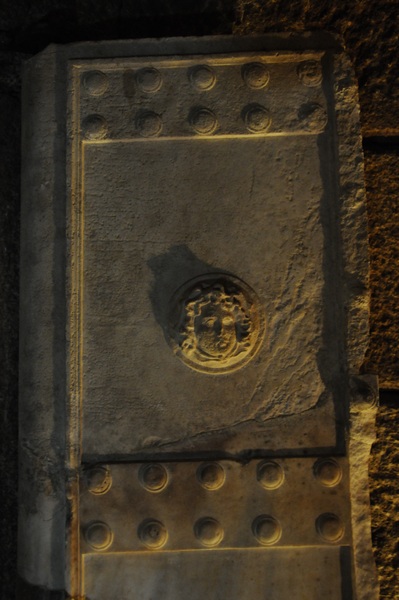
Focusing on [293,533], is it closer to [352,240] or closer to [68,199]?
[352,240]

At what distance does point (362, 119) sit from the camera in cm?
204

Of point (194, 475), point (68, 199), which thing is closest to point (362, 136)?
point (68, 199)

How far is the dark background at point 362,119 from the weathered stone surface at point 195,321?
0.15 metres

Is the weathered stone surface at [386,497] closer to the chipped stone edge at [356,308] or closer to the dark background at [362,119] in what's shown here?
the dark background at [362,119]

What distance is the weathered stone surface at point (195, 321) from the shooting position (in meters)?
1.79

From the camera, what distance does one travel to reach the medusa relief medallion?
1794mm

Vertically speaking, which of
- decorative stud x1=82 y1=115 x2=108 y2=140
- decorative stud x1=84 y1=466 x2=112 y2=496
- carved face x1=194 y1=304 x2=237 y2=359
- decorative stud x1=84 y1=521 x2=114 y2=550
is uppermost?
decorative stud x1=82 y1=115 x2=108 y2=140

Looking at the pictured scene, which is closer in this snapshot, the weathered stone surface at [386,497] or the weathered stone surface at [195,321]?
the weathered stone surface at [195,321]

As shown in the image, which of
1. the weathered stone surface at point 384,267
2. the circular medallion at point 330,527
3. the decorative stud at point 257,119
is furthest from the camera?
the weathered stone surface at point 384,267

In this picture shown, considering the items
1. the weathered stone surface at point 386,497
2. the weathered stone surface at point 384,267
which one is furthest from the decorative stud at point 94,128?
the weathered stone surface at point 386,497

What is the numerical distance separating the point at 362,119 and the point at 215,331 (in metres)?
1.03

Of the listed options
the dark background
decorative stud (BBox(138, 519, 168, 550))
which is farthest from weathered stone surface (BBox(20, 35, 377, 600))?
the dark background

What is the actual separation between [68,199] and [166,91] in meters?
0.53

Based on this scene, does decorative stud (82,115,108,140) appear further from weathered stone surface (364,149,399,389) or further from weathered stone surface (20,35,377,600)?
weathered stone surface (364,149,399,389)
